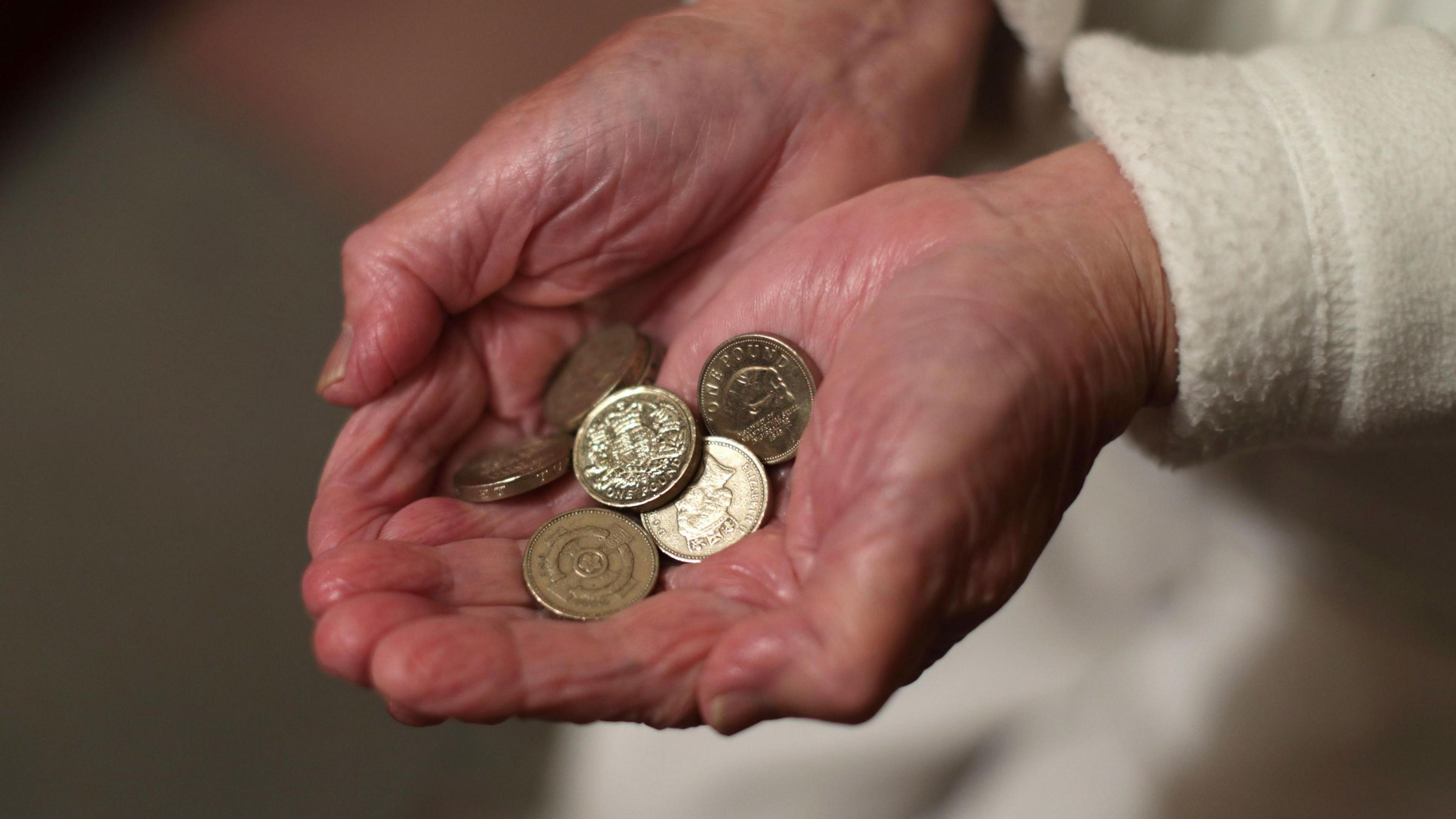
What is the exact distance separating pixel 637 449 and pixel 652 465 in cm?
3

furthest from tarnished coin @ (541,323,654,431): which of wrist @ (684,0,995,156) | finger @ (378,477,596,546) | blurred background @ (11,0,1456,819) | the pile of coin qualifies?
blurred background @ (11,0,1456,819)

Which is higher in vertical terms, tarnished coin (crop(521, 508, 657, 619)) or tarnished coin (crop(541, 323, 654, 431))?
tarnished coin (crop(541, 323, 654, 431))

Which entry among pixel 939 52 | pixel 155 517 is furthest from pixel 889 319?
pixel 155 517

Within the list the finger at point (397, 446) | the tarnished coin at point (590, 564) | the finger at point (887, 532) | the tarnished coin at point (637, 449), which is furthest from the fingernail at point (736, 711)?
the finger at point (397, 446)

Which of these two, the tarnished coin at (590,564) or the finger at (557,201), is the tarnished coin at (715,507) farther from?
the finger at (557,201)

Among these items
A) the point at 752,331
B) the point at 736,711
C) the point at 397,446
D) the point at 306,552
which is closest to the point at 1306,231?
the point at 752,331

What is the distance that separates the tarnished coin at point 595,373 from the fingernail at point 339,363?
0.29 m

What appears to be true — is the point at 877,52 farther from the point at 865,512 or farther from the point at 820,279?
the point at 865,512

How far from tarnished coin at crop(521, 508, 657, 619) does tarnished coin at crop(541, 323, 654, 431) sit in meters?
0.19

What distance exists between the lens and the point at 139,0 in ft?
9.14

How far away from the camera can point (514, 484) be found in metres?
1.24

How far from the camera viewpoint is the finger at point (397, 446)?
4.12 ft

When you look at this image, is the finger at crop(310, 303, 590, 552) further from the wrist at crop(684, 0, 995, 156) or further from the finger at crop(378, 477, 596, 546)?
the wrist at crop(684, 0, 995, 156)

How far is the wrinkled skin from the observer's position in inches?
33.6
